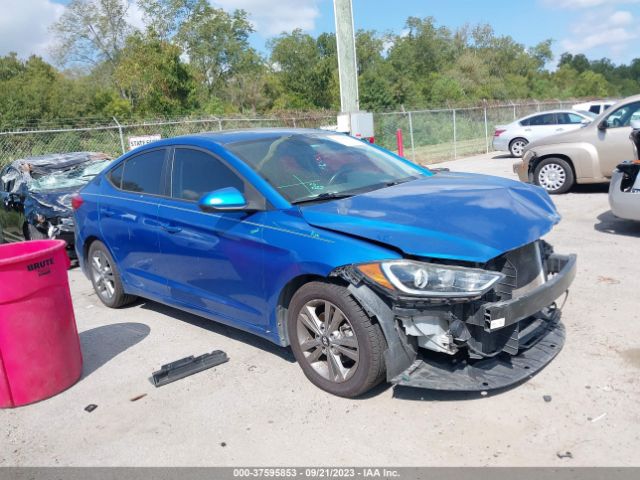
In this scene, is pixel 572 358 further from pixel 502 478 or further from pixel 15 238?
pixel 15 238

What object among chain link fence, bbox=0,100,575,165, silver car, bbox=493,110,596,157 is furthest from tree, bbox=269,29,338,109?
silver car, bbox=493,110,596,157

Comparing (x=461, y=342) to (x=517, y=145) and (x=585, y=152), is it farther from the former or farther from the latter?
(x=517, y=145)

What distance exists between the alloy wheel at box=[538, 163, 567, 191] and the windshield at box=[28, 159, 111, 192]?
25.5 ft

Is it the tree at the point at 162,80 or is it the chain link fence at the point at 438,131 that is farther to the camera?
the tree at the point at 162,80

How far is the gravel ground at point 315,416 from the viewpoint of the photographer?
121 inches

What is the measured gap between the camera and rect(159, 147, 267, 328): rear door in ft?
13.2

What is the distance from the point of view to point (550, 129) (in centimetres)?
1852

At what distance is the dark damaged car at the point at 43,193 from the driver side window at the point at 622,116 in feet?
27.9

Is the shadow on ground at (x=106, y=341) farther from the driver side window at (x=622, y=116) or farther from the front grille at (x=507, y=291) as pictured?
the driver side window at (x=622, y=116)

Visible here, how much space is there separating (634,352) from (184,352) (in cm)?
335

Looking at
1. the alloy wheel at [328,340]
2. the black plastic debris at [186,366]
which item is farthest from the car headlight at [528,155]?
the alloy wheel at [328,340]

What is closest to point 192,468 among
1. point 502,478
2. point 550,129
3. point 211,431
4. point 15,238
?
point 211,431

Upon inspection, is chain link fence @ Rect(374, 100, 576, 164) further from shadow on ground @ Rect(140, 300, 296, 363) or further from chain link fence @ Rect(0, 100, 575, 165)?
shadow on ground @ Rect(140, 300, 296, 363)

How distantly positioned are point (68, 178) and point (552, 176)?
828cm
